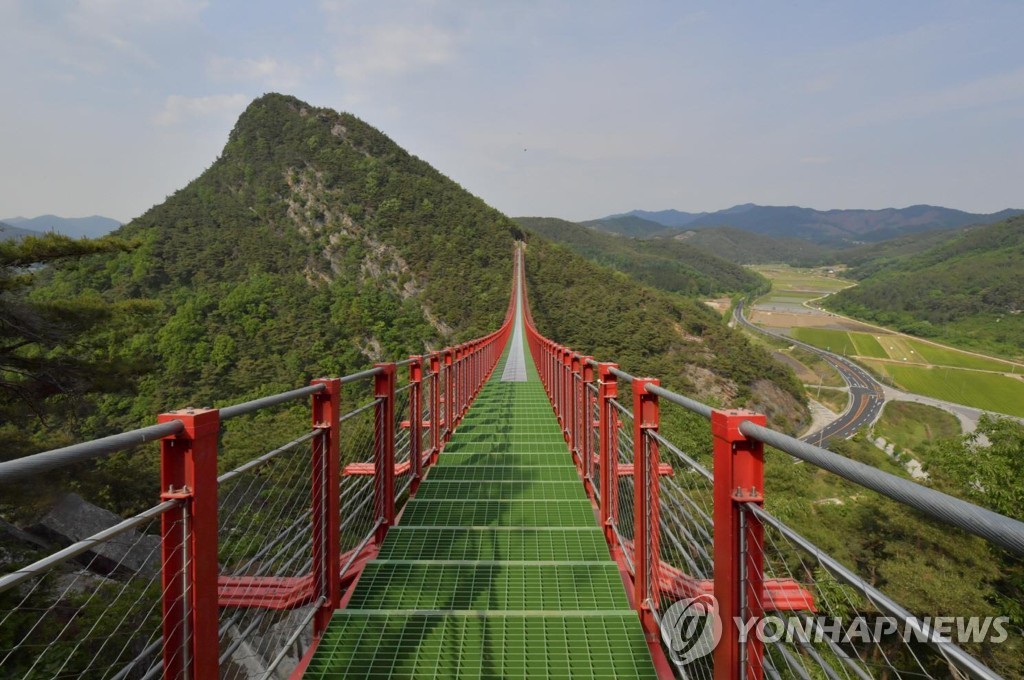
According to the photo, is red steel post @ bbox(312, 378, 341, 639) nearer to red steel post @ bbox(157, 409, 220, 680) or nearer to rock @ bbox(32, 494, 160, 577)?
red steel post @ bbox(157, 409, 220, 680)

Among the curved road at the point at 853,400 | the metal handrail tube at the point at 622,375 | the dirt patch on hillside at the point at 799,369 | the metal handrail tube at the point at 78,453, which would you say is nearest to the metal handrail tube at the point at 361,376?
the metal handrail tube at the point at 78,453

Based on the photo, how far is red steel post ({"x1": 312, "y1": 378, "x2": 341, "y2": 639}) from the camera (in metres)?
2.14

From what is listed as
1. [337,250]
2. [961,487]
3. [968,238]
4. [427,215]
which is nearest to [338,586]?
[961,487]

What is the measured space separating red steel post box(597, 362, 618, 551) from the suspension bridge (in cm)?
1

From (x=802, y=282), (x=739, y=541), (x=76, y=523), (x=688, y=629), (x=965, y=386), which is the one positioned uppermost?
(x=802, y=282)

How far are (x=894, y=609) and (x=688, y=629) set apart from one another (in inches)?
47.5

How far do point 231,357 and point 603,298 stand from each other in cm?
3218

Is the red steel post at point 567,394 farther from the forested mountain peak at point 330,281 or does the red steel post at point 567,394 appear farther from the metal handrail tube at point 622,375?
the forested mountain peak at point 330,281

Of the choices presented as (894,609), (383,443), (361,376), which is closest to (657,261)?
(383,443)

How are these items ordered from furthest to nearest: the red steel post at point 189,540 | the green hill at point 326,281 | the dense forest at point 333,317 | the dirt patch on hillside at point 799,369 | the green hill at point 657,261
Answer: the green hill at point 657,261, the dirt patch on hillside at point 799,369, the green hill at point 326,281, the dense forest at point 333,317, the red steel post at point 189,540

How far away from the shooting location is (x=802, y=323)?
9212 centimetres

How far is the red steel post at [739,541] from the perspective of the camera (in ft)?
4.44

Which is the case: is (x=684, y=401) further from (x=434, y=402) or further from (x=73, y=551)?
(x=434, y=402)

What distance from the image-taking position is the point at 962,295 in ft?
290
